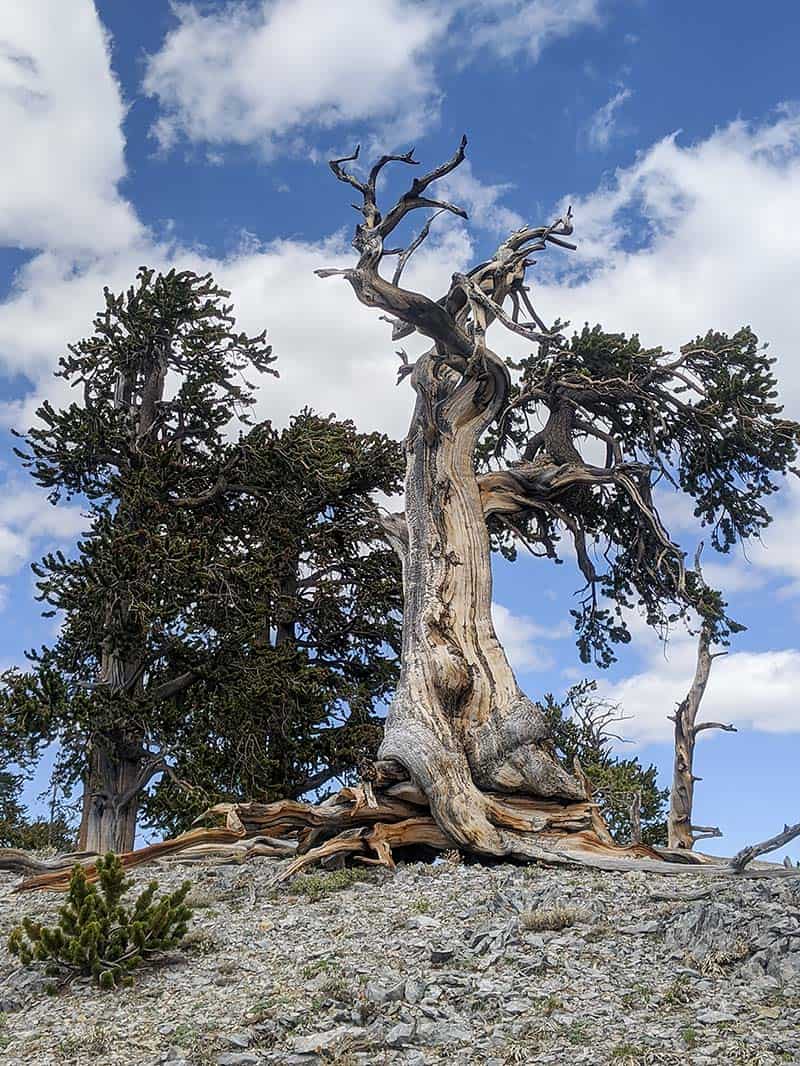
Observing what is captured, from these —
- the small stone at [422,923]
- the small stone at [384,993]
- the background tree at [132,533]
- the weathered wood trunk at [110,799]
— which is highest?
the background tree at [132,533]

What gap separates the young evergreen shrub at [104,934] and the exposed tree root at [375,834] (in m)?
2.61

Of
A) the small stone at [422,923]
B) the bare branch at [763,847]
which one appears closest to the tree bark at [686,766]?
the bare branch at [763,847]

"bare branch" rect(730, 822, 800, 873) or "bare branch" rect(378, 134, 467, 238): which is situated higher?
"bare branch" rect(378, 134, 467, 238)

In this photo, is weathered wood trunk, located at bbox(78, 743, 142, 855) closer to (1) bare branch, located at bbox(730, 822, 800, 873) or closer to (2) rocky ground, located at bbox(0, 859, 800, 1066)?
(2) rocky ground, located at bbox(0, 859, 800, 1066)

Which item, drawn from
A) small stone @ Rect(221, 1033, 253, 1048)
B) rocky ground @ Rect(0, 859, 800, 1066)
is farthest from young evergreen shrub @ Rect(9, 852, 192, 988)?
small stone @ Rect(221, 1033, 253, 1048)

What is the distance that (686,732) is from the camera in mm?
14234

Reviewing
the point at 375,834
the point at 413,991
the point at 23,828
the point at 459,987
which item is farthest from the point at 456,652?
the point at 23,828

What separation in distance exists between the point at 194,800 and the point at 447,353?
7.70 meters

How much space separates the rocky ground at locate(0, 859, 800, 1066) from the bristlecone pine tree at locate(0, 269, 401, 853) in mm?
7339

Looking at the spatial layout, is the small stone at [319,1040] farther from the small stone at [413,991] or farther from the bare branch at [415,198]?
the bare branch at [415,198]

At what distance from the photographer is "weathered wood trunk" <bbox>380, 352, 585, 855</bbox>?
1095 centimetres

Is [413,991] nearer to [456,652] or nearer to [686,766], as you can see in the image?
[456,652]

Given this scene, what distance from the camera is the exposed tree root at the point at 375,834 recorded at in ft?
34.5

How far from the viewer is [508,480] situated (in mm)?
14539
